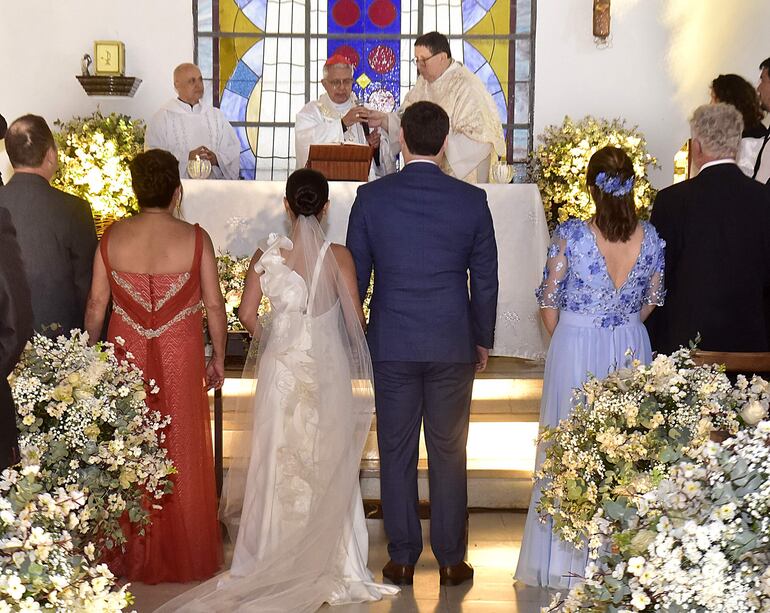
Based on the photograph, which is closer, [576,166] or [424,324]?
[424,324]

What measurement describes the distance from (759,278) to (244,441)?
236cm

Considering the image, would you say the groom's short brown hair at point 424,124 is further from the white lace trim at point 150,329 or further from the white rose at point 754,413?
the white rose at point 754,413

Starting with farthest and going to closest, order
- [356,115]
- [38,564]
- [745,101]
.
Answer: [356,115] → [745,101] → [38,564]

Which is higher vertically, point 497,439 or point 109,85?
point 109,85

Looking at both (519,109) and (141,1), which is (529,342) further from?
(141,1)

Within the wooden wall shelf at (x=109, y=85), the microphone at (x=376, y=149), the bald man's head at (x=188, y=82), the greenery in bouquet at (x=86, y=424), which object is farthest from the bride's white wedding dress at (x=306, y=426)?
the wooden wall shelf at (x=109, y=85)

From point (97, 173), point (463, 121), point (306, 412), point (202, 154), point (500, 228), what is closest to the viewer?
point (306, 412)

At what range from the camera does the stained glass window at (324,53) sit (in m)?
11.1

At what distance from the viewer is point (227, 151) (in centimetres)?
948

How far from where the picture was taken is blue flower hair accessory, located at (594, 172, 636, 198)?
4682 mm

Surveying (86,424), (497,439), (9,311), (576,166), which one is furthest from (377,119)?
(9,311)

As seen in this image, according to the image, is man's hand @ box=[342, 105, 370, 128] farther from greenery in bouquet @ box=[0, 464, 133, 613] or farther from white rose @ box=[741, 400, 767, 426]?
greenery in bouquet @ box=[0, 464, 133, 613]

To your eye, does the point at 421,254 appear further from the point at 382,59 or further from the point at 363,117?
the point at 382,59

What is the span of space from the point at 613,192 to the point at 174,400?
2111 millimetres
